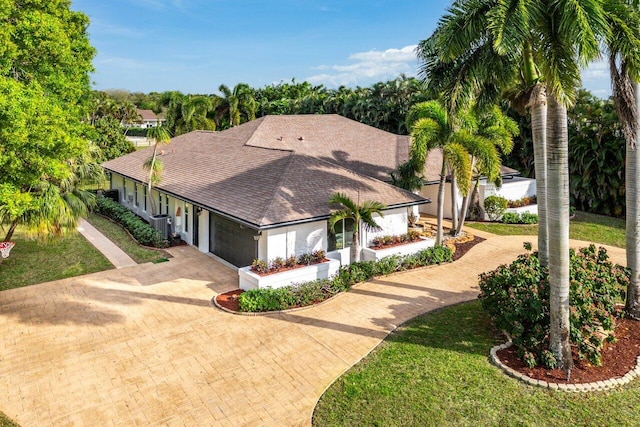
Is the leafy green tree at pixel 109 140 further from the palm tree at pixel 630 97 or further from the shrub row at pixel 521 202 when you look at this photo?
the palm tree at pixel 630 97

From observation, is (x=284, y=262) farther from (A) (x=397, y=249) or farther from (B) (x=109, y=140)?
(B) (x=109, y=140)

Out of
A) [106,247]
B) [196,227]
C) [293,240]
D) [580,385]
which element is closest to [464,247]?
[293,240]

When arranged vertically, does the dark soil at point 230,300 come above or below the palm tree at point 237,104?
below

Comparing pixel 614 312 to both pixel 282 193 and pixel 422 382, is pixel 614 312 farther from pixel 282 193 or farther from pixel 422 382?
pixel 282 193

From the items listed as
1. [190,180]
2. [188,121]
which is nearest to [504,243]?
[190,180]

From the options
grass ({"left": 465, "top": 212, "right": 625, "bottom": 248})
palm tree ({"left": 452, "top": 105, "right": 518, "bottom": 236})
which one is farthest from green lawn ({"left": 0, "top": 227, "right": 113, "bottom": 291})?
grass ({"left": 465, "top": 212, "right": 625, "bottom": 248})

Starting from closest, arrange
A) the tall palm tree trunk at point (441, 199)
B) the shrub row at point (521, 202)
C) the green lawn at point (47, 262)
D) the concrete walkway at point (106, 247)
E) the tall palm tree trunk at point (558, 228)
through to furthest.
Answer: the tall palm tree trunk at point (558, 228), the green lawn at point (47, 262), the concrete walkway at point (106, 247), the tall palm tree trunk at point (441, 199), the shrub row at point (521, 202)

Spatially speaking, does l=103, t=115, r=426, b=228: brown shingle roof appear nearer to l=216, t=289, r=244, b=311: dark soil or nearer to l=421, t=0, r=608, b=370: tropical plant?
l=216, t=289, r=244, b=311: dark soil

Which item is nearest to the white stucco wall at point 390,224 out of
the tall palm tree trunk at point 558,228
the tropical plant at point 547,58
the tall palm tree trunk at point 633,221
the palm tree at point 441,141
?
the palm tree at point 441,141
